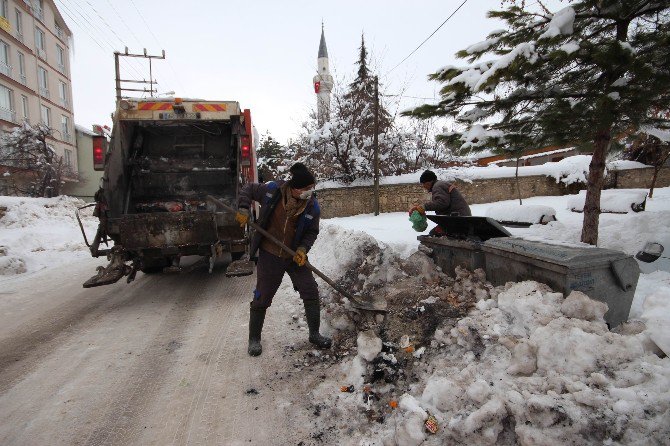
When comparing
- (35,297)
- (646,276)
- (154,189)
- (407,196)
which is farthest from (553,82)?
(407,196)

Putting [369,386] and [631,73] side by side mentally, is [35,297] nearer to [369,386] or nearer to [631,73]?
[369,386]

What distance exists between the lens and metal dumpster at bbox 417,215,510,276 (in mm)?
3957

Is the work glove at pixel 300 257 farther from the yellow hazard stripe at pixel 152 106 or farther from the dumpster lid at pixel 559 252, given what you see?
the yellow hazard stripe at pixel 152 106

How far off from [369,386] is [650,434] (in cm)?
157

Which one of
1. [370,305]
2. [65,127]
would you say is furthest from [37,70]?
[370,305]

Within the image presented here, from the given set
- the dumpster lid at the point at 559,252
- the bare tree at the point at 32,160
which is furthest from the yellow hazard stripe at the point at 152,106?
the bare tree at the point at 32,160

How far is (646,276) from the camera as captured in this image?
357 cm

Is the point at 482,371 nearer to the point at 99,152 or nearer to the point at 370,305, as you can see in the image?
the point at 370,305

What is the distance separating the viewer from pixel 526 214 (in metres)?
7.72

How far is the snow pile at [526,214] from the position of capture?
737 centimetres

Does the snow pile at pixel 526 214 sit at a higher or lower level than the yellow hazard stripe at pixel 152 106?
lower

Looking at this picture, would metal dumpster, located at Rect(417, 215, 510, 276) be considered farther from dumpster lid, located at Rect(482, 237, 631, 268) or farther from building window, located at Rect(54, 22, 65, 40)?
building window, located at Rect(54, 22, 65, 40)

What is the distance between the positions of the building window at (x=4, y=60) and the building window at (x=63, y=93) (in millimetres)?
5224

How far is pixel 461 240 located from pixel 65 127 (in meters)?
31.9
